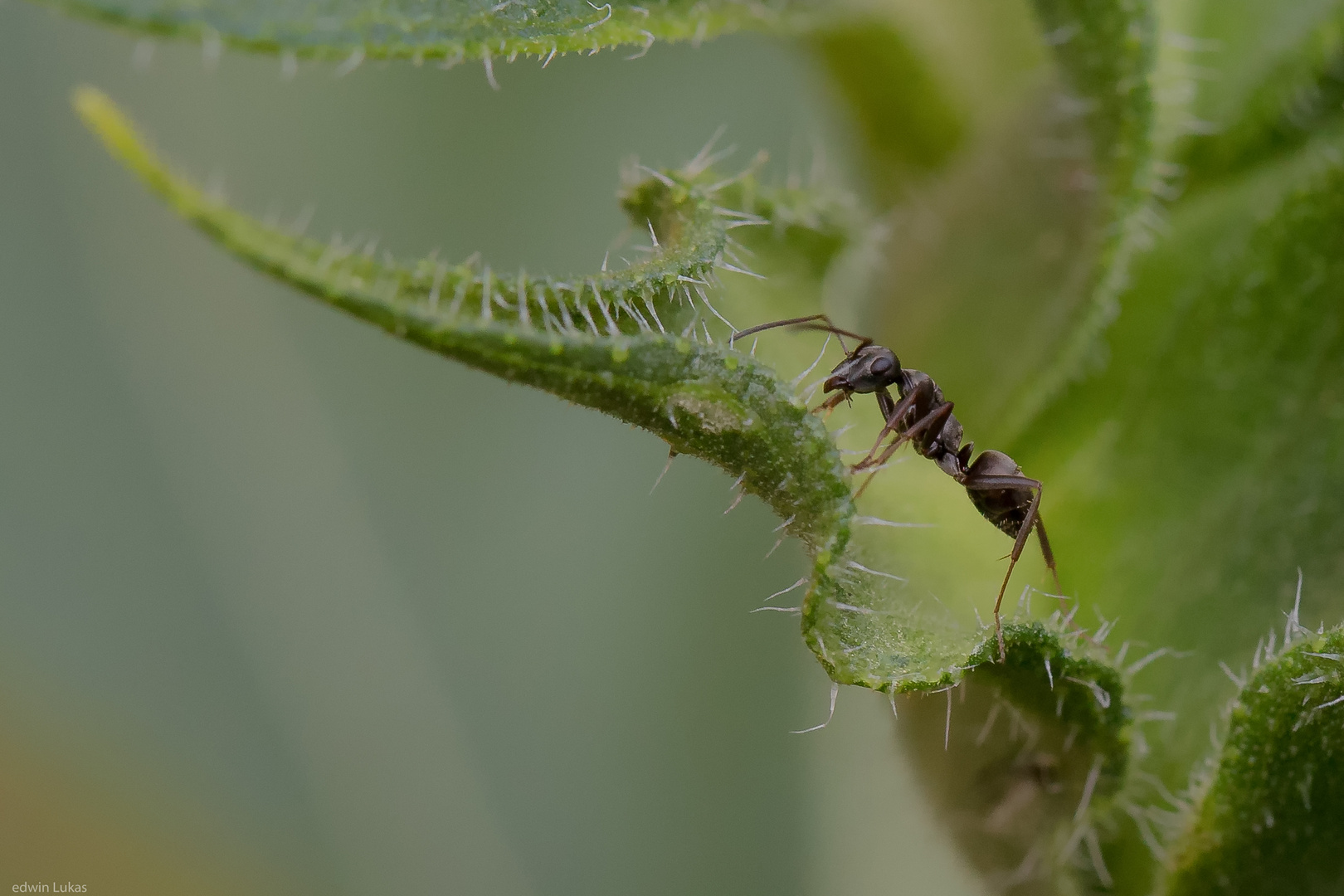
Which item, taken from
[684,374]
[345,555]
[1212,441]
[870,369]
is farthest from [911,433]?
[345,555]

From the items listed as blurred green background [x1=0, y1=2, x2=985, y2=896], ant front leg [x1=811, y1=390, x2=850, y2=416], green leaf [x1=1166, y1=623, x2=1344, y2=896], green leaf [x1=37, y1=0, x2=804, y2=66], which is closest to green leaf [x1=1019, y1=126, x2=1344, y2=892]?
green leaf [x1=1166, y1=623, x2=1344, y2=896]

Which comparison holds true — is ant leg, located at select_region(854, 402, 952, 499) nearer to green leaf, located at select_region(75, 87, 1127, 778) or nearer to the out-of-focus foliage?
the out-of-focus foliage

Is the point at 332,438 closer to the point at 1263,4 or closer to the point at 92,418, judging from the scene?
the point at 92,418

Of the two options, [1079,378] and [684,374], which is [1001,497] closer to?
[1079,378]

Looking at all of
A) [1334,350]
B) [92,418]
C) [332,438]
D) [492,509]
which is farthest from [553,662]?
[1334,350]

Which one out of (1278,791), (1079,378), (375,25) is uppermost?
(375,25)
